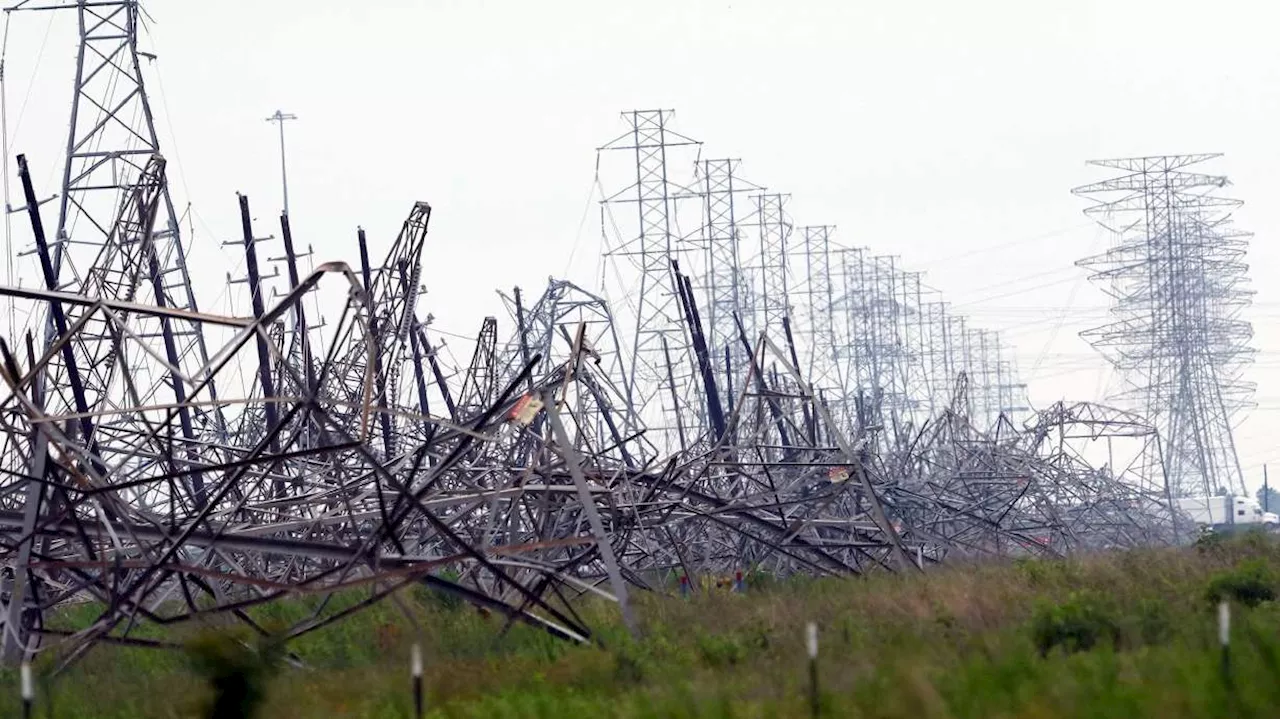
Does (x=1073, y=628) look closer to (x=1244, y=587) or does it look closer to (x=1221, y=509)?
(x=1244, y=587)

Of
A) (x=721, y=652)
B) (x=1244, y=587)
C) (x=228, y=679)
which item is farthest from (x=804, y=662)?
(x=1244, y=587)

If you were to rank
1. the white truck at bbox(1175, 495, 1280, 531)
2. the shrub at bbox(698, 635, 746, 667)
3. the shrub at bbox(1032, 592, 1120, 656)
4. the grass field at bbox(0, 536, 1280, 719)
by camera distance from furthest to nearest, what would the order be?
1. the white truck at bbox(1175, 495, 1280, 531)
2. the shrub at bbox(698, 635, 746, 667)
3. the shrub at bbox(1032, 592, 1120, 656)
4. the grass field at bbox(0, 536, 1280, 719)

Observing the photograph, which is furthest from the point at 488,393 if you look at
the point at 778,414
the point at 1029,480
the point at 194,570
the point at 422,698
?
the point at 422,698

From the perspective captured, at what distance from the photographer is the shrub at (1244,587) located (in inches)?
930

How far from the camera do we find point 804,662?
1788 cm

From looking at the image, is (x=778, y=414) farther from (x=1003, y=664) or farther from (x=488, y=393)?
(x=1003, y=664)

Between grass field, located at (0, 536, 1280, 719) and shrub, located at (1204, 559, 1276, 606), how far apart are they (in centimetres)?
3

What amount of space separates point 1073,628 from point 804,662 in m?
2.75

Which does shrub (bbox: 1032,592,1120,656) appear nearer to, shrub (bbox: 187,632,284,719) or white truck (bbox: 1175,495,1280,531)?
shrub (bbox: 187,632,284,719)

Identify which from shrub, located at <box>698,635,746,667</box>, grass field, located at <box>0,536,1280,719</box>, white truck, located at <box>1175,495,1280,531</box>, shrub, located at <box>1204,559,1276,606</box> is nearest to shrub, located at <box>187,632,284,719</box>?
grass field, located at <box>0,536,1280,719</box>

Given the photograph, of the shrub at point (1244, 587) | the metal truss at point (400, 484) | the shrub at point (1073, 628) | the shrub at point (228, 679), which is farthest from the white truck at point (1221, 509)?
the shrub at point (228, 679)

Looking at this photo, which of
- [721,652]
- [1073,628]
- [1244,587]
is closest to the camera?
[1073,628]

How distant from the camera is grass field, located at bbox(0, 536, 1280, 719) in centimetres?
1452

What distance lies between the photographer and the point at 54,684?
19172mm
